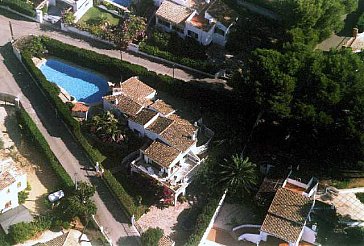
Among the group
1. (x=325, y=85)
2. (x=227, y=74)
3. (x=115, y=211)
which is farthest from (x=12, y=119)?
(x=325, y=85)

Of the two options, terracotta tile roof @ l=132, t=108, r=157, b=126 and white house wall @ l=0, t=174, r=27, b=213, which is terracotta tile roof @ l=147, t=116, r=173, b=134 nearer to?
terracotta tile roof @ l=132, t=108, r=157, b=126

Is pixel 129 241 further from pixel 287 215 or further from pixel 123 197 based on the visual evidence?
pixel 287 215

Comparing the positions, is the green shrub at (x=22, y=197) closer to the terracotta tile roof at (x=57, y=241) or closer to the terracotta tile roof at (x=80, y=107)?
the terracotta tile roof at (x=57, y=241)

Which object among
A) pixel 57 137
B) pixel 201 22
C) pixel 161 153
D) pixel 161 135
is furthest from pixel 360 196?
pixel 57 137

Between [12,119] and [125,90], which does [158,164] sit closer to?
[125,90]

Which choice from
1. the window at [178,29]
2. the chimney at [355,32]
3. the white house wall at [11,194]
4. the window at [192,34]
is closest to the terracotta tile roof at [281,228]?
the white house wall at [11,194]

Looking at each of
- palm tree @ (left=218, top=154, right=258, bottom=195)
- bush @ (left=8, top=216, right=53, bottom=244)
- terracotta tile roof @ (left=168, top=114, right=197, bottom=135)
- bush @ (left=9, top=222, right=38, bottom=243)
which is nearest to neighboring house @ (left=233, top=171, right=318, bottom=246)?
palm tree @ (left=218, top=154, right=258, bottom=195)
